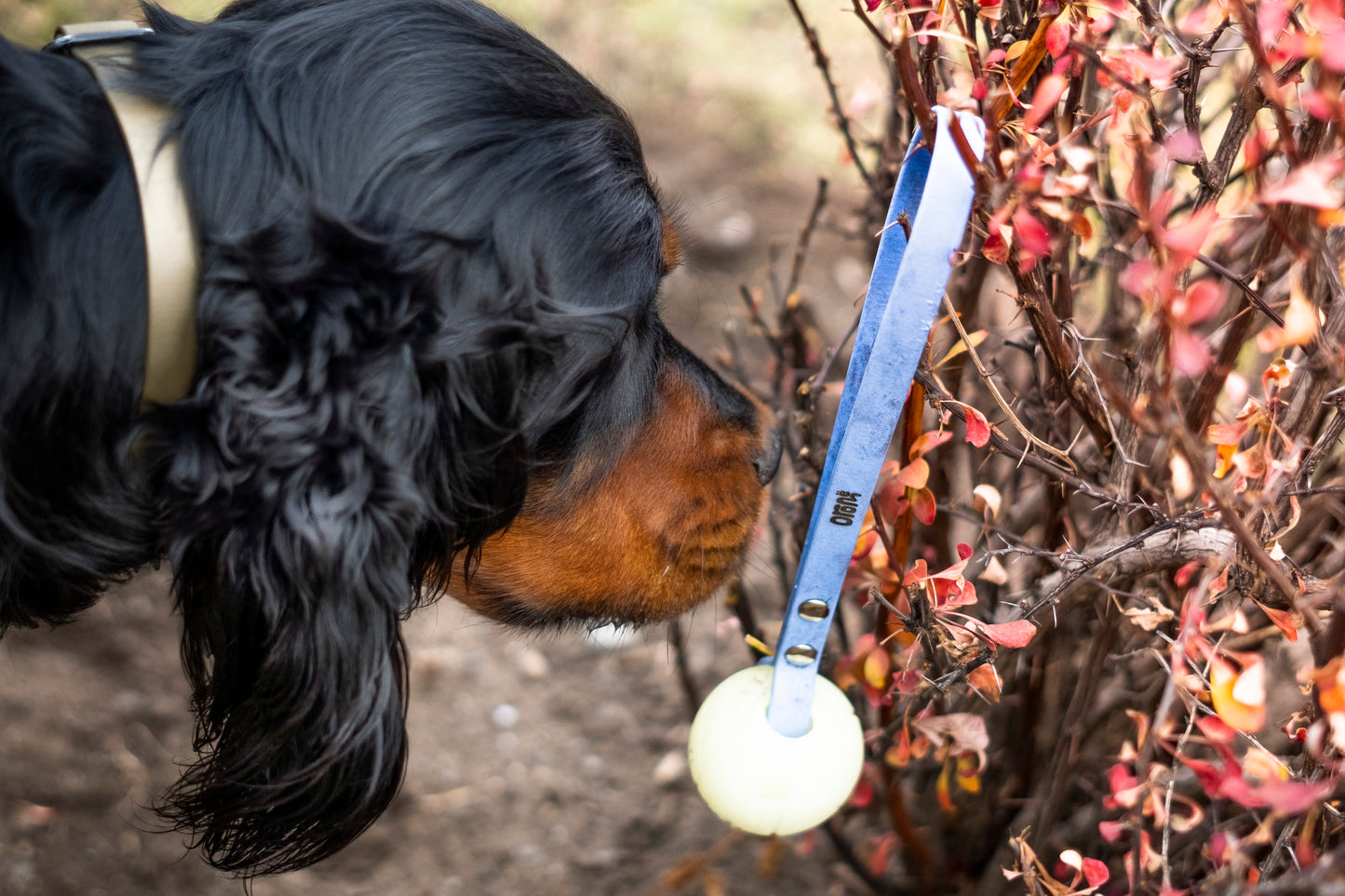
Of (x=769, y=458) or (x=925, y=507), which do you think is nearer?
(x=925, y=507)

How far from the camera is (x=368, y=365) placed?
4.31 feet

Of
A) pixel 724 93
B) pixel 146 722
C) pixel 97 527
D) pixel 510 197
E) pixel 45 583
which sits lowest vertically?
pixel 146 722

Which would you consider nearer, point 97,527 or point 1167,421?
point 1167,421

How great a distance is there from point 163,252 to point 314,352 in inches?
8.3

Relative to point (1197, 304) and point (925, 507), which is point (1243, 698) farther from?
point (925, 507)

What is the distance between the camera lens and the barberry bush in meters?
1.01

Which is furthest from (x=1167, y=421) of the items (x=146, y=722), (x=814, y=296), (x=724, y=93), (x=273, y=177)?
(x=724, y=93)

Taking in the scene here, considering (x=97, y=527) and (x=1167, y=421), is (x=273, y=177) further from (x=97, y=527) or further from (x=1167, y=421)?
(x=1167, y=421)

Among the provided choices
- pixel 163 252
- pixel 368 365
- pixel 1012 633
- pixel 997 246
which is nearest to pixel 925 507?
pixel 1012 633

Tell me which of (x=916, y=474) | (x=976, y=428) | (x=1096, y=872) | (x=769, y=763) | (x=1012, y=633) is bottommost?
(x=769, y=763)

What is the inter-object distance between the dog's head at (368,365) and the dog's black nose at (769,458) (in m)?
0.22

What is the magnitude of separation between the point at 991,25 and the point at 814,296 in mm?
2593

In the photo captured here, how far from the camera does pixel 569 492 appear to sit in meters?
1.58

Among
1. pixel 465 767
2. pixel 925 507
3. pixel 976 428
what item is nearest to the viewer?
pixel 976 428
